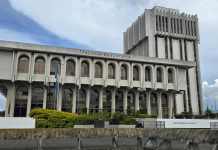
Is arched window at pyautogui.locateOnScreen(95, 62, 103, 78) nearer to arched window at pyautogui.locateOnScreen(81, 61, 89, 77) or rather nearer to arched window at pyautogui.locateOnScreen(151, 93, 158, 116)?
arched window at pyautogui.locateOnScreen(81, 61, 89, 77)

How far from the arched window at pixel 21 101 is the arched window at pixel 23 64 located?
3613mm

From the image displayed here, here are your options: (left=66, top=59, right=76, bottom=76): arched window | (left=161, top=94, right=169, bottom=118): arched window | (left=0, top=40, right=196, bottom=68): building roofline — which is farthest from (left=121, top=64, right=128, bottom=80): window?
(left=161, top=94, right=169, bottom=118): arched window

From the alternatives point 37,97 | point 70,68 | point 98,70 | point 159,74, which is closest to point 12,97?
point 37,97

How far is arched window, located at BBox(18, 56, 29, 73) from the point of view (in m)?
47.6

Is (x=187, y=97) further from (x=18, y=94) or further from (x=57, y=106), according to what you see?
(x=18, y=94)

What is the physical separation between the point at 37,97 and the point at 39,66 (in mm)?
6418

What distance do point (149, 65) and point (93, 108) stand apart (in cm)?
1698

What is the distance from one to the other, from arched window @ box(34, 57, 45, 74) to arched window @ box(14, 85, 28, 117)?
4387mm

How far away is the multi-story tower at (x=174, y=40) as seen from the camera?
7650 centimetres

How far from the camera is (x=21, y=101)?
48125 millimetres

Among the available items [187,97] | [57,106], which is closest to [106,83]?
[57,106]

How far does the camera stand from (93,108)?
172 feet

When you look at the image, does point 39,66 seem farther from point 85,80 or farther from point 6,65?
point 85,80

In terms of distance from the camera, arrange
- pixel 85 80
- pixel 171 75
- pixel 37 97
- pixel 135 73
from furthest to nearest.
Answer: pixel 171 75, pixel 135 73, pixel 85 80, pixel 37 97
